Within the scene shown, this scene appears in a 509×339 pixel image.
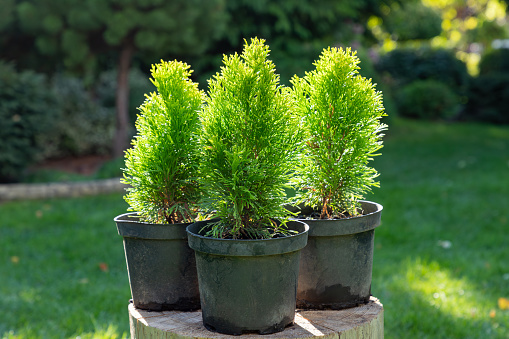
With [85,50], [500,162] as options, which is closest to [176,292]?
[85,50]

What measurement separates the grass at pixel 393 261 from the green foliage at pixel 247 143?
70.7 inches

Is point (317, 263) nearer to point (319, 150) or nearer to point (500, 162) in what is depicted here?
point (319, 150)

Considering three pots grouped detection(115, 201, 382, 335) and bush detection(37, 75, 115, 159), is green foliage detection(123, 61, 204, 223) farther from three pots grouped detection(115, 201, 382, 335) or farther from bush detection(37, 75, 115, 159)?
bush detection(37, 75, 115, 159)

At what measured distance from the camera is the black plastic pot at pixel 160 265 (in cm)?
182

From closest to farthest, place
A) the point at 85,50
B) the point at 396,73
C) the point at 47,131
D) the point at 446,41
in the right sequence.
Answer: the point at 85,50
the point at 47,131
the point at 396,73
the point at 446,41

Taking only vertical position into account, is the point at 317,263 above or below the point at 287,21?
below

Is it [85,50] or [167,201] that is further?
[85,50]

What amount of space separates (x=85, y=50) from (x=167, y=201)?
6.54m

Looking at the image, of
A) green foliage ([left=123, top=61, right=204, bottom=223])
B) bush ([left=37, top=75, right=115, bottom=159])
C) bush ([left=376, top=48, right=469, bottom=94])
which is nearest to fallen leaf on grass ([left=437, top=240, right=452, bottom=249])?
green foliage ([left=123, top=61, right=204, bottom=223])

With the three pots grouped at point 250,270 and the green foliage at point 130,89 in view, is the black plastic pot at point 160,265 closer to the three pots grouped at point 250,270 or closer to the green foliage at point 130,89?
the three pots grouped at point 250,270

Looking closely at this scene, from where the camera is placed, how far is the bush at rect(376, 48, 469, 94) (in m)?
15.3

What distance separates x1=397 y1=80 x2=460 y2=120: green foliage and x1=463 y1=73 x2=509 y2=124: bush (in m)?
0.79

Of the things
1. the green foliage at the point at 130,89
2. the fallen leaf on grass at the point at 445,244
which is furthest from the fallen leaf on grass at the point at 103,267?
the green foliage at the point at 130,89

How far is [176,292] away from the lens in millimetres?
1899
